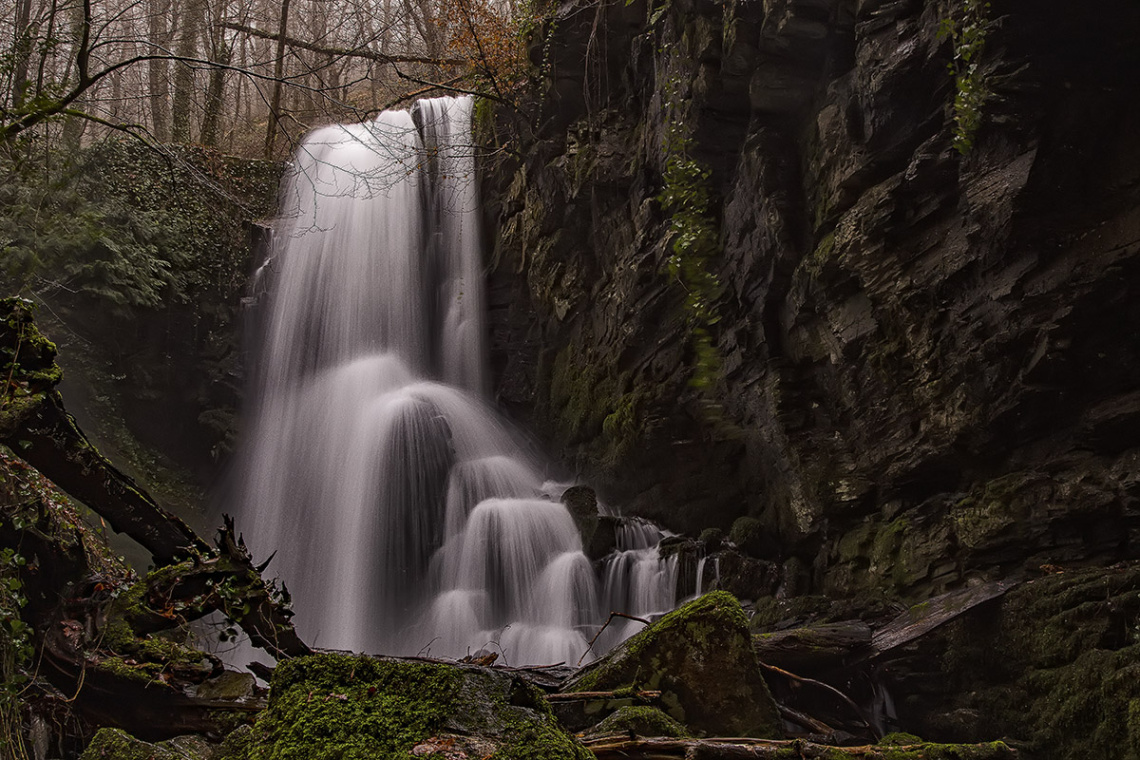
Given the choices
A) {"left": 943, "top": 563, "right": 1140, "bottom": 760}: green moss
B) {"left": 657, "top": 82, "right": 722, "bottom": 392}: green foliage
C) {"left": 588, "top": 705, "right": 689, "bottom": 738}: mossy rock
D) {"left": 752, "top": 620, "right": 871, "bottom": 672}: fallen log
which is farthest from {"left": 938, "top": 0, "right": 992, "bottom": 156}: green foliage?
{"left": 588, "top": 705, "right": 689, "bottom": 738}: mossy rock

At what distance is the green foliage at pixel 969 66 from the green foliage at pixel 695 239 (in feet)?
10.9

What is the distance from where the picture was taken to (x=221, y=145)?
869 inches

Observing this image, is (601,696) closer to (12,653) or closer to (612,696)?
(612,696)

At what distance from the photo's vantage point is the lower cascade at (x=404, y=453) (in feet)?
32.0

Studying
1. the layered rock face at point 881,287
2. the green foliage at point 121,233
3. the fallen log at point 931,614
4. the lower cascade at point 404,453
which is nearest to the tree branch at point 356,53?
the lower cascade at point 404,453

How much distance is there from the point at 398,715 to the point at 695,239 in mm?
7891

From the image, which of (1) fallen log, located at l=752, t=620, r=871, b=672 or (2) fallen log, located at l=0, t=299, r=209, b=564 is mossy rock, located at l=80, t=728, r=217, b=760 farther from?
(1) fallen log, located at l=752, t=620, r=871, b=672

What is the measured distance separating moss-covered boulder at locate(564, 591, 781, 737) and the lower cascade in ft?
9.90

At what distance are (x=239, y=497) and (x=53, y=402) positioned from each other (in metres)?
10.7

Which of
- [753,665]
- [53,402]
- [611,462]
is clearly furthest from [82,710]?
[611,462]

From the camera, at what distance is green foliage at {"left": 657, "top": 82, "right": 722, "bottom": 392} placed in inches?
368

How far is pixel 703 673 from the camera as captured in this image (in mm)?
4203

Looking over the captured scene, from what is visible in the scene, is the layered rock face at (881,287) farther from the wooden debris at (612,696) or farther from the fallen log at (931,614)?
the wooden debris at (612,696)

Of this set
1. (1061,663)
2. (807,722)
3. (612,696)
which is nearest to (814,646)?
(807,722)
